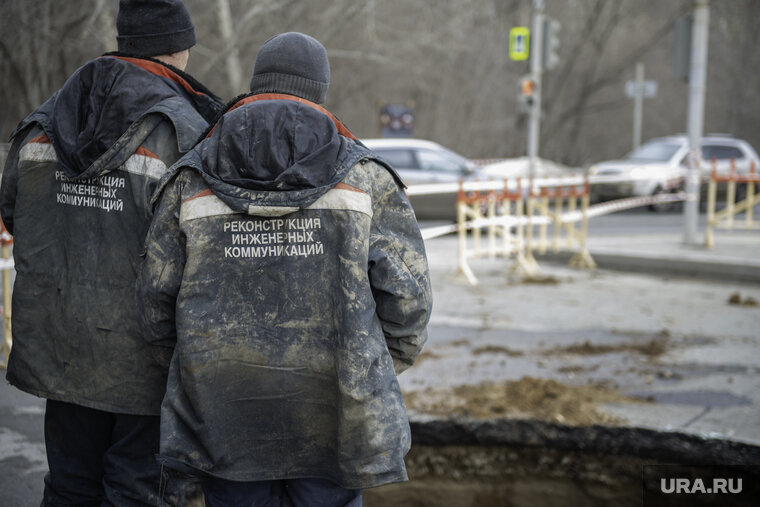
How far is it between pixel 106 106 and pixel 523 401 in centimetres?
324

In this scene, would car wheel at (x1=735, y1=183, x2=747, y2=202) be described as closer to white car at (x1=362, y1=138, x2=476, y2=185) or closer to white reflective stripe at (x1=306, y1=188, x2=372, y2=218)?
white car at (x1=362, y1=138, x2=476, y2=185)

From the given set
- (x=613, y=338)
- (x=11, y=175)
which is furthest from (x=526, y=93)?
(x=11, y=175)

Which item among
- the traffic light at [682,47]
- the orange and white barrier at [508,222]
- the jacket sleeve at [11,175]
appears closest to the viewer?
the jacket sleeve at [11,175]

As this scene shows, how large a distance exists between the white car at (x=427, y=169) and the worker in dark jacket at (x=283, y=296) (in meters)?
13.2

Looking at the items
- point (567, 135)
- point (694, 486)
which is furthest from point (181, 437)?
point (567, 135)

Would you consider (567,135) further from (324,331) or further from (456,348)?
(324,331)

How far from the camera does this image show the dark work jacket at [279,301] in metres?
1.96

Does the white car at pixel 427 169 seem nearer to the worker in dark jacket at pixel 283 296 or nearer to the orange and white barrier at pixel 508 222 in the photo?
the orange and white barrier at pixel 508 222

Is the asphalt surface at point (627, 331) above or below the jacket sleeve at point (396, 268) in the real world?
below

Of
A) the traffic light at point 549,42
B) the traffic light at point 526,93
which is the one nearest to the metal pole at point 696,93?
the traffic light at point 549,42

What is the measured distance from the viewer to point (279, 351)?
1997 millimetres

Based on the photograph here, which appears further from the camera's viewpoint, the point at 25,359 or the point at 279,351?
the point at 25,359

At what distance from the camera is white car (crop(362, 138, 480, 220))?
15.2 meters

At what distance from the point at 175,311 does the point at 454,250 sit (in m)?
10.3
